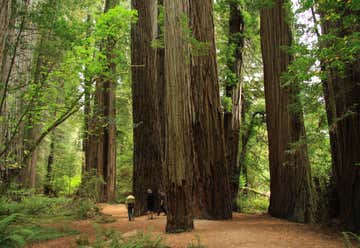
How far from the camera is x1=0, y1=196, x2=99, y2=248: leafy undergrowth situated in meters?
7.48

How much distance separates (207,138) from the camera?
A: 10148 mm

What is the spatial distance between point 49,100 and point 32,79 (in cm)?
70

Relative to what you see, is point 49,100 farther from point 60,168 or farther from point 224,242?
point 60,168

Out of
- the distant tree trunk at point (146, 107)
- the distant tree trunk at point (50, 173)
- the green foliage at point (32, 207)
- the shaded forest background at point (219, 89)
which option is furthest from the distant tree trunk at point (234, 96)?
the distant tree trunk at point (50, 173)

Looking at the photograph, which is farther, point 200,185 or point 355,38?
point 200,185

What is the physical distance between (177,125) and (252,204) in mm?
10466

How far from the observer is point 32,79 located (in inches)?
329

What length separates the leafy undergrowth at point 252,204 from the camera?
15.5 m

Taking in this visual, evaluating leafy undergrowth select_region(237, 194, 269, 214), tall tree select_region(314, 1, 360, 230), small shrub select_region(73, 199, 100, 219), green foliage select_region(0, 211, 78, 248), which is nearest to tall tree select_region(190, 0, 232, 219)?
tall tree select_region(314, 1, 360, 230)

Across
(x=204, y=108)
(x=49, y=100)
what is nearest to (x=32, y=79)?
(x=49, y=100)

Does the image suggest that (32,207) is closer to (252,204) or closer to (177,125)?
(177,125)

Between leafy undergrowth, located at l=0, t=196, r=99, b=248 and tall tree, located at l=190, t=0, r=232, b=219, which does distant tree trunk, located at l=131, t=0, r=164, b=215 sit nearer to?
tall tree, located at l=190, t=0, r=232, b=219

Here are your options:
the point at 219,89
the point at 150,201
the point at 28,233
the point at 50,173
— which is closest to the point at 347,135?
the point at 219,89

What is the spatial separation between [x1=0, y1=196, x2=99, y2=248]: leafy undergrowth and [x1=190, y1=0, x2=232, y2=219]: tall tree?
157 inches
